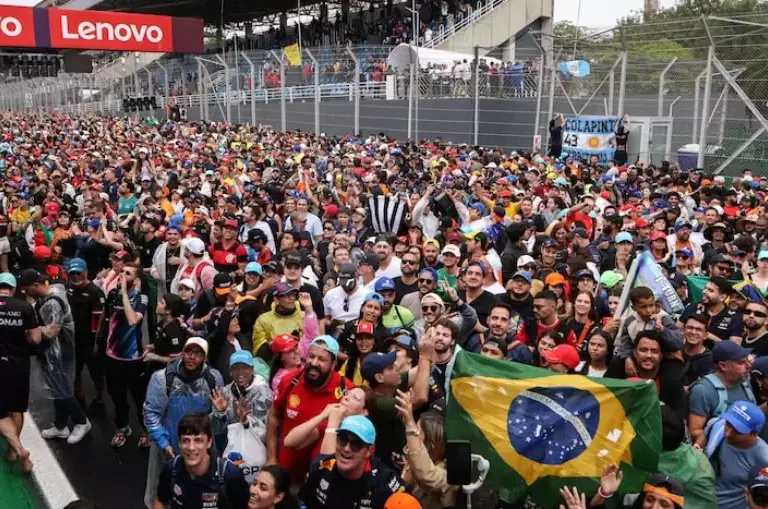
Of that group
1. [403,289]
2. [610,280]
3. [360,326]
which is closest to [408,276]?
[403,289]

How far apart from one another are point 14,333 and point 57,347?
610 mm

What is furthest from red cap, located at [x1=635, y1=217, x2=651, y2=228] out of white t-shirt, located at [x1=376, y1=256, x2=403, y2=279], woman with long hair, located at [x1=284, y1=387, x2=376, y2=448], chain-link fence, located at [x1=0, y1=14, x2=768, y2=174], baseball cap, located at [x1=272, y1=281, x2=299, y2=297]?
chain-link fence, located at [x1=0, y1=14, x2=768, y2=174]

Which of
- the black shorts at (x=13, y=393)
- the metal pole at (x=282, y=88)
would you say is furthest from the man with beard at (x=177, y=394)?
the metal pole at (x=282, y=88)

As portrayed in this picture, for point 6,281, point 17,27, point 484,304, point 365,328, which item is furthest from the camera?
point 17,27

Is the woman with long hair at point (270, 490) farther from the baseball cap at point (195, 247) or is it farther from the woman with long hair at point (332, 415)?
the baseball cap at point (195, 247)

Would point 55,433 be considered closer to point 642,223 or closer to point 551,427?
point 551,427

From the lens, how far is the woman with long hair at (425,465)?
3.78m

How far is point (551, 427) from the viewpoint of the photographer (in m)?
4.10

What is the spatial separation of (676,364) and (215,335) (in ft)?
10.3

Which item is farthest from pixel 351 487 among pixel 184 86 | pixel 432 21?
pixel 432 21

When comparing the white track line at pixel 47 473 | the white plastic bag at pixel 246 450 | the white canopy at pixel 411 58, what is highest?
the white canopy at pixel 411 58

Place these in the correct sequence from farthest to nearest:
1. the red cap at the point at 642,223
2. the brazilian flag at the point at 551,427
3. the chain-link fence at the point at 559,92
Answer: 1. the chain-link fence at the point at 559,92
2. the red cap at the point at 642,223
3. the brazilian flag at the point at 551,427

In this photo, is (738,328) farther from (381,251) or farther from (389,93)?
(389,93)

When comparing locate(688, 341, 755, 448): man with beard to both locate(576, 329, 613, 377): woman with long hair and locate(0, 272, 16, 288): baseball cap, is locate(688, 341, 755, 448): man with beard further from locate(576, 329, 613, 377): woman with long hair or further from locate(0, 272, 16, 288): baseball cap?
locate(0, 272, 16, 288): baseball cap
